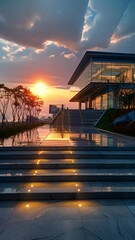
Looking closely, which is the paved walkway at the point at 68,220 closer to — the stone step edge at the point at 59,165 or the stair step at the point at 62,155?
the stone step edge at the point at 59,165

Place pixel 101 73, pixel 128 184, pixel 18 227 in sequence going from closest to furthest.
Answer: pixel 18 227 < pixel 128 184 < pixel 101 73

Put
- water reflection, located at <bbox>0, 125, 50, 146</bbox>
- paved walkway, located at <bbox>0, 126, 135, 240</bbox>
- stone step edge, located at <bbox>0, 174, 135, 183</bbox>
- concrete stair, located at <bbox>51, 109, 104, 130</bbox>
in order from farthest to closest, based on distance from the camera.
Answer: concrete stair, located at <bbox>51, 109, 104, 130</bbox>
water reflection, located at <bbox>0, 125, 50, 146</bbox>
stone step edge, located at <bbox>0, 174, 135, 183</bbox>
paved walkway, located at <bbox>0, 126, 135, 240</bbox>

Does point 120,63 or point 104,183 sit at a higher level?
point 120,63

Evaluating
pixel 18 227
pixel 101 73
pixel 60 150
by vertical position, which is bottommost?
pixel 18 227

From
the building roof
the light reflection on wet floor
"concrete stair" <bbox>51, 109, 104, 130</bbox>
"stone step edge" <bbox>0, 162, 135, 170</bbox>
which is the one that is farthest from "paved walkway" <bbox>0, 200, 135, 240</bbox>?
the building roof

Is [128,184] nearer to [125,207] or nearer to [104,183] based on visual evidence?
[104,183]

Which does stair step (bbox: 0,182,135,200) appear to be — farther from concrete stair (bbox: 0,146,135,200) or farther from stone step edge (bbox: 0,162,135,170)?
stone step edge (bbox: 0,162,135,170)

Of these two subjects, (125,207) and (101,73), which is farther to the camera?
(101,73)

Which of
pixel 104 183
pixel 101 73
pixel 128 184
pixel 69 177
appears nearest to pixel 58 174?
pixel 69 177

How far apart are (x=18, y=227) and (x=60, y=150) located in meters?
4.88

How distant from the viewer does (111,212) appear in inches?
194

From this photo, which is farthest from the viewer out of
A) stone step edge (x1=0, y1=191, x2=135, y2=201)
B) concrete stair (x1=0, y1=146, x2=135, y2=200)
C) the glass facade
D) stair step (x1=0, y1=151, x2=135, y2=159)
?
the glass facade

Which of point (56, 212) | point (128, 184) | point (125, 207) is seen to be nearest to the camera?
point (56, 212)

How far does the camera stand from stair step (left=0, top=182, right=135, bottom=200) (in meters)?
5.59
